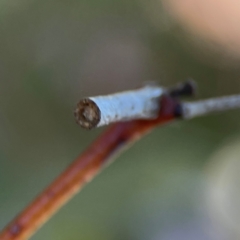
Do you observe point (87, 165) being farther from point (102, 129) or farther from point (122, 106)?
point (102, 129)

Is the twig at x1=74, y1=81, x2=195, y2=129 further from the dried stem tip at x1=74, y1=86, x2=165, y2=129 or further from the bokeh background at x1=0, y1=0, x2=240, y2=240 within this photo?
the bokeh background at x1=0, y1=0, x2=240, y2=240

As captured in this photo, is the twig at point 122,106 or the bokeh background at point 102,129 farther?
the bokeh background at point 102,129

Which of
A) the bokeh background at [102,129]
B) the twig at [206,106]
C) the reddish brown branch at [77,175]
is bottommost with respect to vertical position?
the reddish brown branch at [77,175]

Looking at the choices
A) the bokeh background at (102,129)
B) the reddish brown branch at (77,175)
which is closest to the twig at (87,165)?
the reddish brown branch at (77,175)

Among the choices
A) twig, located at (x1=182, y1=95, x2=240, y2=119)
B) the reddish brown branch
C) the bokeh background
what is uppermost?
the bokeh background

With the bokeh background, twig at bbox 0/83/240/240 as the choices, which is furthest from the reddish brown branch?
the bokeh background

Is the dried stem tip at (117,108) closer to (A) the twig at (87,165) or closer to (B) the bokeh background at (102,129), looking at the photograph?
(A) the twig at (87,165)

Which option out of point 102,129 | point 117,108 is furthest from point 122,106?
point 102,129

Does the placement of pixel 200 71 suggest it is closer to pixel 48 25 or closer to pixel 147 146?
pixel 147 146
